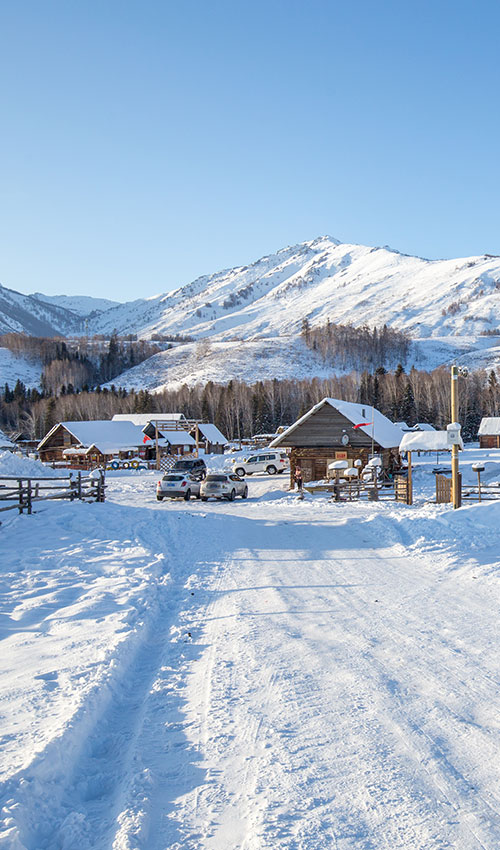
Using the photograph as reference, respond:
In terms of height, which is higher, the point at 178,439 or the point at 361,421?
the point at 361,421

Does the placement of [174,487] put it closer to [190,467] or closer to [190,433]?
[190,467]

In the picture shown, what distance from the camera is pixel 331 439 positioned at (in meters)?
41.7

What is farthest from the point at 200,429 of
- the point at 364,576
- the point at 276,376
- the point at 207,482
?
the point at 276,376

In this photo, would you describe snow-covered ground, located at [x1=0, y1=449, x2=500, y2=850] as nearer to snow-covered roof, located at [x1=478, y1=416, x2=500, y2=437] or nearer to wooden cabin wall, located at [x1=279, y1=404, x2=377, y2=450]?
wooden cabin wall, located at [x1=279, y1=404, x2=377, y2=450]

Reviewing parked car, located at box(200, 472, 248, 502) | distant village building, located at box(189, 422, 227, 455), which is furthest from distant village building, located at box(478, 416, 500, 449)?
parked car, located at box(200, 472, 248, 502)

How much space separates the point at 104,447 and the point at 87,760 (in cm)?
6608

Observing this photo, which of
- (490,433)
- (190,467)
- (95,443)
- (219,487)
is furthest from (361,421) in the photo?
(490,433)

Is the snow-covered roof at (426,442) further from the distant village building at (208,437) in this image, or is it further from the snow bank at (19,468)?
the distant village building at (208,437)

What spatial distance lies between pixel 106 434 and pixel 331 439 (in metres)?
37.8

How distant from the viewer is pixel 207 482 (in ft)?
108

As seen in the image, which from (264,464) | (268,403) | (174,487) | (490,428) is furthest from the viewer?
(268,403)

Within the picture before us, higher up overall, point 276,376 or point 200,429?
point 276,376

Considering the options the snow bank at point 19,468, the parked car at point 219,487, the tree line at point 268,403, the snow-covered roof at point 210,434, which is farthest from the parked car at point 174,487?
the tree line at point 268,403

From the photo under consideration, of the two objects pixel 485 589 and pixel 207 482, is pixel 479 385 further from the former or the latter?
pixel 485 589
